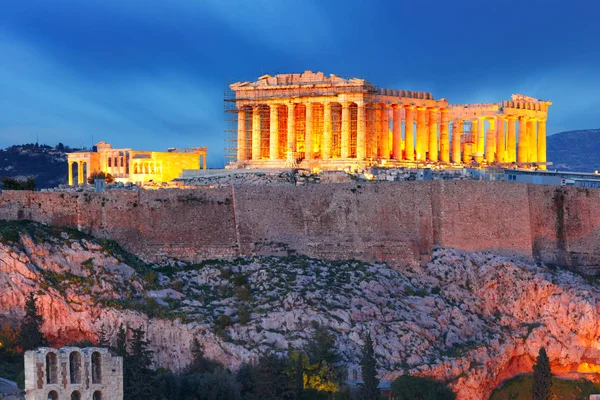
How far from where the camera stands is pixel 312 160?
74875mm

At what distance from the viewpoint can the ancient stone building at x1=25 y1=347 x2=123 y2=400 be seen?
4288 cm

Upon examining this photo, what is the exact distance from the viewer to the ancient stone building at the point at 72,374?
4288cm

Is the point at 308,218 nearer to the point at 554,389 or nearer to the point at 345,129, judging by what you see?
the point at 345,129

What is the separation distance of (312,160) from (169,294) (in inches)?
795

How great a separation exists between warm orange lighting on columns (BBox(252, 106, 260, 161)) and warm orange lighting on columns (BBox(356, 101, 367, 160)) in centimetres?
658

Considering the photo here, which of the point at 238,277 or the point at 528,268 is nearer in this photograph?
the point at 238,277

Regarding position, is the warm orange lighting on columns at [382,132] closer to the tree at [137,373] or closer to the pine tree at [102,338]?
the pine tree at [102,338]

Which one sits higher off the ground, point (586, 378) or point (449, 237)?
point (449, 237)

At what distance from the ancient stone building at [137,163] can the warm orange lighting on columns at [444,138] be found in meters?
16.4

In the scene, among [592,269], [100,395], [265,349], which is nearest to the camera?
[100,395]

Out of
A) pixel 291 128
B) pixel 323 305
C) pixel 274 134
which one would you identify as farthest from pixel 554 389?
pixel 274 134

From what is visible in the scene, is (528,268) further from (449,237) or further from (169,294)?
(169,294)

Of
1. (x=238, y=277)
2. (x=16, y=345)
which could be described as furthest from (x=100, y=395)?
(x=238, y=277)

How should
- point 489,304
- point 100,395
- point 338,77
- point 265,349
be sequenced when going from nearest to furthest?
point 100,395, point 265,349, point 489,304, point 338,77
